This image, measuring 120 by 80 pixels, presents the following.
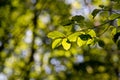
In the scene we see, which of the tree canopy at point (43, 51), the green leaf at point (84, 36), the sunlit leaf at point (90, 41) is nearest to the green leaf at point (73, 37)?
the green leaf at point (84, 36)

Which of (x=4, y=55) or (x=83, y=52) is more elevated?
(x=4, y=55)

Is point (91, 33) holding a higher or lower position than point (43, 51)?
lower

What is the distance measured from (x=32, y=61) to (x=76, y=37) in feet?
54.3

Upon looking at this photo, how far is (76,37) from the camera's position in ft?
11.3

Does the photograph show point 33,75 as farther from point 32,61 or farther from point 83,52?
point 83,52

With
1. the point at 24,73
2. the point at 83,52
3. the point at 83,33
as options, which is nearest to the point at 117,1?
the point at 83,33

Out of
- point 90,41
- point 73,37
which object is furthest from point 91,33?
point 73,37

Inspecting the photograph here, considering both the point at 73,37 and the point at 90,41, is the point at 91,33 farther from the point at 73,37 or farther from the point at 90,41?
the point at 73,37

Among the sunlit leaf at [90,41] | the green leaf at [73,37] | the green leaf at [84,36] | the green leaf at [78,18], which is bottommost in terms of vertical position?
the sunlit leaf at [90,41]

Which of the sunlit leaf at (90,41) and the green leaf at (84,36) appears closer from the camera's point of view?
the green leaf at (84,36)

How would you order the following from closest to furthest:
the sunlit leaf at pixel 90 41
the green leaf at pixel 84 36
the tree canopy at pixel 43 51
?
the green leaf at pixel 84 36 < the sunlit leaf at pixel 90 41 < the tree canopy at pixel 43 51

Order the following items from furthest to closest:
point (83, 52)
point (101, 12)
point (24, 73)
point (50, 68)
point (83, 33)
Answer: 1. point (83, 52)
2. point (50, 68)
3. point (24, 73)
4. point (101, 12)
5. point (83, 33)

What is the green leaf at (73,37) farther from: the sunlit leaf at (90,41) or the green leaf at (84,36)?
the sunlit leaf at (90,41)

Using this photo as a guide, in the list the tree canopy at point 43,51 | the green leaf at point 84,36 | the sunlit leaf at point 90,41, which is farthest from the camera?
the tree canopy at point 43,51
